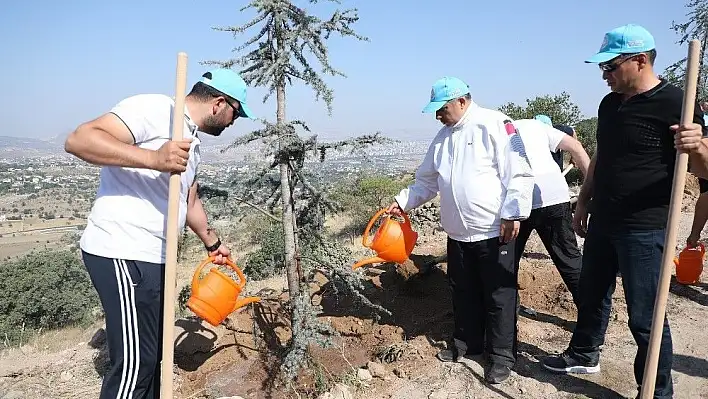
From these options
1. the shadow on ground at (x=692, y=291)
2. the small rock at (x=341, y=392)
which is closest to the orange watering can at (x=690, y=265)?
the shadow on ground at (x=692, y=291)

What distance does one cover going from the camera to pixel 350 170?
11.0 ft

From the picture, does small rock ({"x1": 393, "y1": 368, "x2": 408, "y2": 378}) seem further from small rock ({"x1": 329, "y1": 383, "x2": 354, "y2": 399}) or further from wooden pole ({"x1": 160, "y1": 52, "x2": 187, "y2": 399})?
wooden pole ({"x1": 160, "y1": 52, "x2": 187, "y2": 399})

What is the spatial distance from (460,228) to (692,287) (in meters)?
3.30

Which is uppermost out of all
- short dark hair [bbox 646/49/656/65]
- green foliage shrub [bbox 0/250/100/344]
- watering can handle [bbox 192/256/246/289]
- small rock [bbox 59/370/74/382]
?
short dark hair [bbox 646/49/656/65]

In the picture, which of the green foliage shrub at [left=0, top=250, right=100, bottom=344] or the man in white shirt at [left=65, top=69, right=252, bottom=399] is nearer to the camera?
the man in white shirt at [left=65, top=69, right=252, bottom=399]

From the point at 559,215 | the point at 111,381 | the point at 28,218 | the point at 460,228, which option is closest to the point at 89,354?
the point at 111,381

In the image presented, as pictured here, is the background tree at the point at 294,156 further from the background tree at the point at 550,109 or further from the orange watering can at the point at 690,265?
the background tree at the point at 550,109

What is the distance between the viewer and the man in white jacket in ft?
10.2

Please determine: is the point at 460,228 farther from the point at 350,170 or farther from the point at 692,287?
the point at 692,287

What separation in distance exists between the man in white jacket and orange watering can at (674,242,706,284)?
2495 mm

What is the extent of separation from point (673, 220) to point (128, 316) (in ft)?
8.10

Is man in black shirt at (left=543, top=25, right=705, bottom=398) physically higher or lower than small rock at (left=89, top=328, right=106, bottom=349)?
higher

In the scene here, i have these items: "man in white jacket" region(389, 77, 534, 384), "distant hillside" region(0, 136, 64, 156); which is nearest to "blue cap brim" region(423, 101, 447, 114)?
"man in white jacket" region(389, 77, 534, 384)

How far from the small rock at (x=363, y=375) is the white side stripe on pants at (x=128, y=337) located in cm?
167
